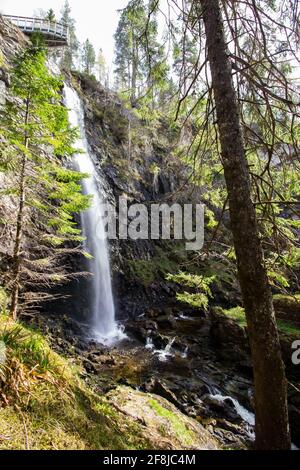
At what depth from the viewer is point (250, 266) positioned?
132 inches

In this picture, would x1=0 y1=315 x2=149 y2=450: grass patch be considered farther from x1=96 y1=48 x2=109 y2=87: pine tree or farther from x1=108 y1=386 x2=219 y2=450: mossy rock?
x1=96 y1=48 x2=109 y2=87: pine tree

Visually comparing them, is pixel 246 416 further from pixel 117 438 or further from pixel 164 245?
pixel 164 245

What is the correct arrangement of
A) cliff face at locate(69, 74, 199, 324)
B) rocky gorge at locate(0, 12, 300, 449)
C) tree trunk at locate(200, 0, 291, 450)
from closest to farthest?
tree trunk at locate(200, 0, 291, 450) → rocky gorge at locate(0, 12, 300, 449) → cliff face at locate(69, 74, 199, 324)

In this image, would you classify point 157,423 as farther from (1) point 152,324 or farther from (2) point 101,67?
(2) point 101,67

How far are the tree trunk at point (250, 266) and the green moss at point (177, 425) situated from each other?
4.86 ft

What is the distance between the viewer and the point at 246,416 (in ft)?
29.1

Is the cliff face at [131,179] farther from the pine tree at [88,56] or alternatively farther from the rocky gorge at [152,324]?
the pine tree at [88,56]

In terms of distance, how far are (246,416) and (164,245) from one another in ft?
62.7

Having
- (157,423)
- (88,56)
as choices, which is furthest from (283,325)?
(88,56)

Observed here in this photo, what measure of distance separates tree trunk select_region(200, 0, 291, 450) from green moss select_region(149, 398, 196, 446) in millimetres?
1482

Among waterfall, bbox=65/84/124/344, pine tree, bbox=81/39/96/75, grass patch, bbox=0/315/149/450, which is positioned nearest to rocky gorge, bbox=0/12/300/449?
waterfall, bbox=65/84/124/344

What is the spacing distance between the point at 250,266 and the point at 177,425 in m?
3.09

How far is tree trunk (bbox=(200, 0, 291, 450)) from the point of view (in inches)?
127

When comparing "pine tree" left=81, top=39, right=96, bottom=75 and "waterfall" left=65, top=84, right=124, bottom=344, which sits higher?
"pine tree" left=81, top=39, right=96, bottom=75
